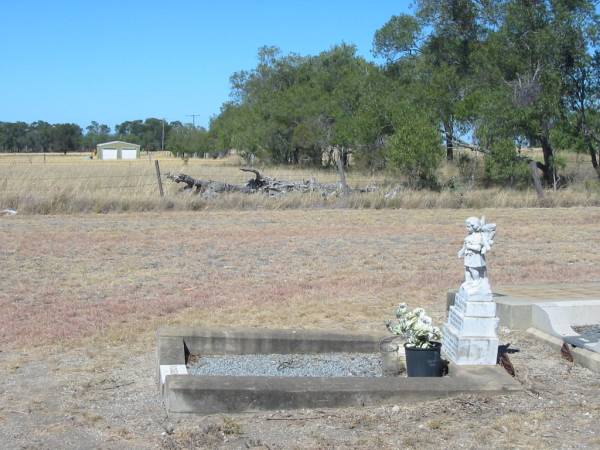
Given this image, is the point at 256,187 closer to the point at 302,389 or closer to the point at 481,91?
the point at 481,91

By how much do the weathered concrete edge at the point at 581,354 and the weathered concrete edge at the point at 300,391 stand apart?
1.05 m

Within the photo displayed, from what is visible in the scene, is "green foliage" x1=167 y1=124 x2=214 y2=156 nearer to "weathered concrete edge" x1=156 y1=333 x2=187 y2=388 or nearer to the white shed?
the white shed

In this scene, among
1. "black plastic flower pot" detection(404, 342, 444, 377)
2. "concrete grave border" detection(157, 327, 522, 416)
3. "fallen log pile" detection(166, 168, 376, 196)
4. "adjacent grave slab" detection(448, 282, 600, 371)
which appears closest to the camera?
"concrete grave border" detection(157, 327, 522, 416)

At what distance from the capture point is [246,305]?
29.9 ft

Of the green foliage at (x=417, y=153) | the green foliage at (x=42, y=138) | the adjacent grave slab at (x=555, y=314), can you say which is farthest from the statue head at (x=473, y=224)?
the green foliage at (x=42, y=138)

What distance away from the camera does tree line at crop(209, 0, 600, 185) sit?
2553 cm

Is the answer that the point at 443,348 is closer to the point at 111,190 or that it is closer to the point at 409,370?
the point at 409,370

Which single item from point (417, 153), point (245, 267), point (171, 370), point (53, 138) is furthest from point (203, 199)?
point (53, 138)

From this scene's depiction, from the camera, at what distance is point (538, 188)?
22062 millimetres

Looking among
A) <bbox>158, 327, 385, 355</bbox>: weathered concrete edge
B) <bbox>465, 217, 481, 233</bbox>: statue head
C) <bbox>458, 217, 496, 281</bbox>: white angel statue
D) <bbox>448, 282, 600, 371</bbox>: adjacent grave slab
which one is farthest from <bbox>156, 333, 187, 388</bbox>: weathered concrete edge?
<bbox>448, 282, 600, 371</bbox>: adjacent grave slab

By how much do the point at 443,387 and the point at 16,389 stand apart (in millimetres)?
3221

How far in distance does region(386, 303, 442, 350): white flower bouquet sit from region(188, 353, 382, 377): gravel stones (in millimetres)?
482

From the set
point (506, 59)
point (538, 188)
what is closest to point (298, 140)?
point (506, 59)

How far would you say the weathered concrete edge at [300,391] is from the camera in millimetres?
5445
